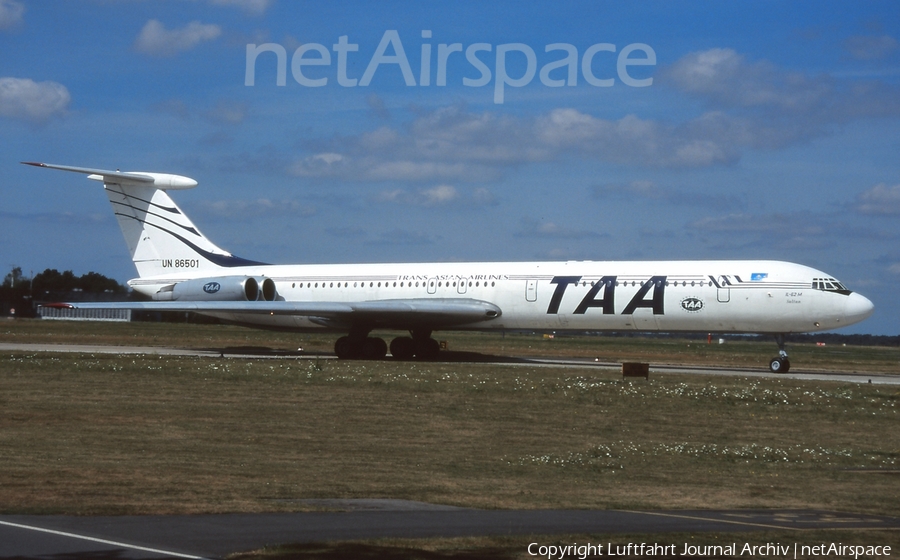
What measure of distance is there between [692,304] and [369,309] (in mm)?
11739

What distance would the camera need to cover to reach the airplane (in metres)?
33.0

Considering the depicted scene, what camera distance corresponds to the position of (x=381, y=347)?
3922cm

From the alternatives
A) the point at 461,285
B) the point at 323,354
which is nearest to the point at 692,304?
the point at 461,285

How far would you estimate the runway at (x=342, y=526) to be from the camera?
342 inches

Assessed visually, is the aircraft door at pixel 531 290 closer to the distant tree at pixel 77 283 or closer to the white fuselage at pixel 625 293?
the white fuselage at pixel 625 293

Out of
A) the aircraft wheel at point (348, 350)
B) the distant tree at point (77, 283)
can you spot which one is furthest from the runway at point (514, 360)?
the distant tree at point (77, 283)

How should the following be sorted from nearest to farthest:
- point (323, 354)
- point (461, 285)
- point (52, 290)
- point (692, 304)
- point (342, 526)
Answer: point (342, 526)
point (692, 304)
point (461, 285)
point (323, 354)
point (52, 290)

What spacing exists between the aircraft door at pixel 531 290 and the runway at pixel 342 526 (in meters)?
25.0

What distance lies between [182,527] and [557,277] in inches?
1083

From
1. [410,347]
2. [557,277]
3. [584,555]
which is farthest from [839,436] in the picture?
[410,347]

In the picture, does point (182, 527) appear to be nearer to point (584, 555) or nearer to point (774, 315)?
point (584, 555)

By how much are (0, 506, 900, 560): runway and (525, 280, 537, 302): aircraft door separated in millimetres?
25034

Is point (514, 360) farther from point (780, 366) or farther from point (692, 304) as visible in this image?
point (780, 366)

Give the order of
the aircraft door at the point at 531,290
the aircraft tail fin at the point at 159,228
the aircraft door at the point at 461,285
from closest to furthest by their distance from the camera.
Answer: the aircraft door at the point at 531,290 → the aircraft door at the point at 461,285 → the aircraft tail fin at the point at 159,228
